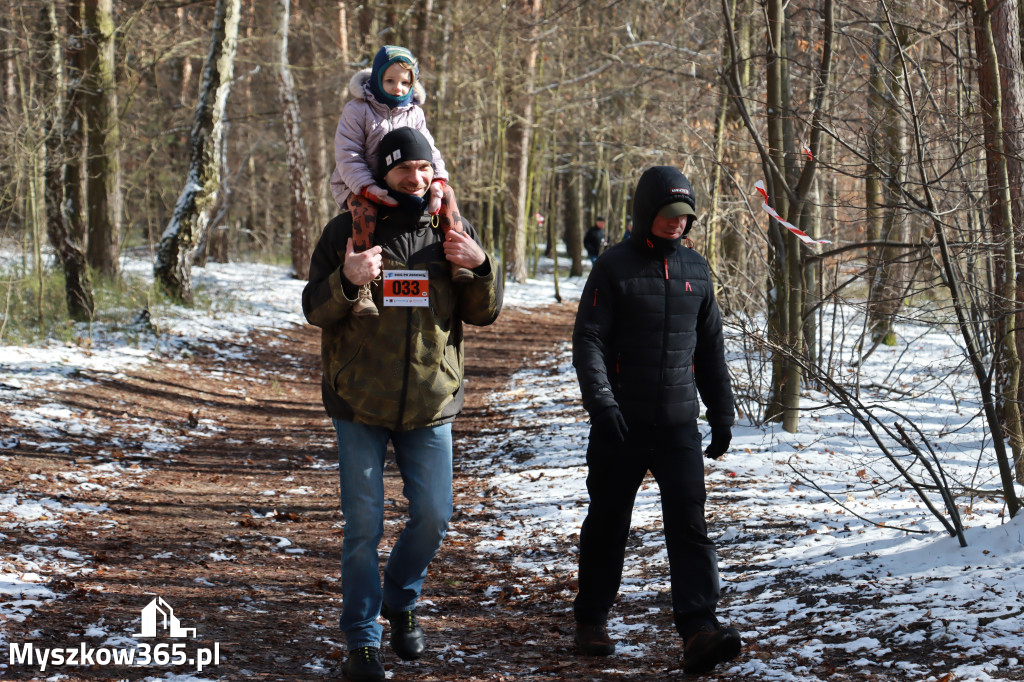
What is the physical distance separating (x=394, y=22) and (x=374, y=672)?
18.8 m

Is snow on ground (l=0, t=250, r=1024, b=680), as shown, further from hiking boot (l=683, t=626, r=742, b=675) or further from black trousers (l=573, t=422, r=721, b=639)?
black trousers (l=573, t=422, r=721, b=639)

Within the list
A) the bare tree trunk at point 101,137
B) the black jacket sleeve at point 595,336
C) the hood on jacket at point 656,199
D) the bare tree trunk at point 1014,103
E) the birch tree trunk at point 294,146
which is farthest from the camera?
the birch tree trunk at point 294,146

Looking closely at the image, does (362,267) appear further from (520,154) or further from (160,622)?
(520,154)

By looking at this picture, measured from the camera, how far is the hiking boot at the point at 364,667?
3553 millimetres

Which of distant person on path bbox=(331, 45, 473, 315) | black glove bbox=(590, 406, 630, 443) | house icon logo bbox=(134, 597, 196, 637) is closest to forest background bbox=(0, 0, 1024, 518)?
black glove bbox=(590, 406, 630, 443)

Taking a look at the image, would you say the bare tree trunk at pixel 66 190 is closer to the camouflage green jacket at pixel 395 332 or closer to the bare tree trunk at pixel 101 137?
the bare tree trunk at pixel 101 137

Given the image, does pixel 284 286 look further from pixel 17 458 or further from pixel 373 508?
pixel 373 508

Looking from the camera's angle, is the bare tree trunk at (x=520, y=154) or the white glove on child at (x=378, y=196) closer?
the white glove on child at (x=378, y=196)

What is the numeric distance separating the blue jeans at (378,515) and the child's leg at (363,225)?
725 millimetres

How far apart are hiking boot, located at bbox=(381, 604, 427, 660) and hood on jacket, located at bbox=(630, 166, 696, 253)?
1873 mm

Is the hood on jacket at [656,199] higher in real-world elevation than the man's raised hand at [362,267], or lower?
higher

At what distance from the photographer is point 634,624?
179 inches

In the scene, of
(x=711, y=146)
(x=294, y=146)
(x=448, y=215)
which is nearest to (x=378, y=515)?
(x=448, y=215)

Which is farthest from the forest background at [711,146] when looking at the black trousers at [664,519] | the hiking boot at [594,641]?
the hiking boot at [594,641]
